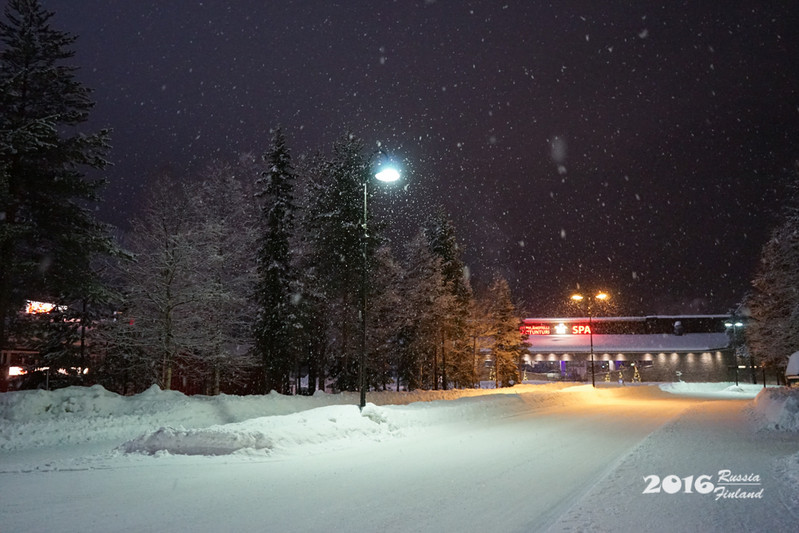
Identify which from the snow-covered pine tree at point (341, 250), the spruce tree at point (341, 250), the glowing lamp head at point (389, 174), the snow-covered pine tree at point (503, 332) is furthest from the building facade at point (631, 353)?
the glowing lamp head at point (389, 174)

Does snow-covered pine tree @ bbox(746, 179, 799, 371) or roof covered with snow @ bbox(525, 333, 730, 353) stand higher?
snow-covered pine tree @ bbox(746, 179, 799, 371)

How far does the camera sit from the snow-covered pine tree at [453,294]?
4219 centimetres

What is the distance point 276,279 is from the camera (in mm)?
28391

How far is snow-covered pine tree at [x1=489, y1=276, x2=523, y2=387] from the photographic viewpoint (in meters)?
52.0

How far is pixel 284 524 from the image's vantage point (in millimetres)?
6301

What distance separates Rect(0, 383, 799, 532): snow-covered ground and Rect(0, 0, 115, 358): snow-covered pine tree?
4.28m

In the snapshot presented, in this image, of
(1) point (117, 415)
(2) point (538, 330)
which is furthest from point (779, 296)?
(1) point (117, 415)

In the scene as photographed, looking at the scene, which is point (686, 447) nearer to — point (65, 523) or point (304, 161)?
point (65, 523)

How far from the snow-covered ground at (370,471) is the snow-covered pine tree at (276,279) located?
10455 mm

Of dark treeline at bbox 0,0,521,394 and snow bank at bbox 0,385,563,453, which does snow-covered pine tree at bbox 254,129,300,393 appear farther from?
snow bank at bbox 0,385,563,453

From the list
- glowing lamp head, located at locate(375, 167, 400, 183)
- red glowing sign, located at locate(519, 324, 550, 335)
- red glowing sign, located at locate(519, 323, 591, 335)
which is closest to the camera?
glowing lamp head, located at locate(375, 167, 400, 183)

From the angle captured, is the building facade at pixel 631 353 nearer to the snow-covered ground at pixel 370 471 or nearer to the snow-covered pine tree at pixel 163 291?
the snow-covered pine tree at pixel 163 291

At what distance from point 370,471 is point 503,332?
44.2 metres

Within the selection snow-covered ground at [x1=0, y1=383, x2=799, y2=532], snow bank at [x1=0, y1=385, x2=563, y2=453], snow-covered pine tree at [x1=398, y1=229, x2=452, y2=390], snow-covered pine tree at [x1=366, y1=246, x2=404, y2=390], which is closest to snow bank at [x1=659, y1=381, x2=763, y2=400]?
snow-covered pine tree at [x1=398, y1=229, x2=452, y2=390]
